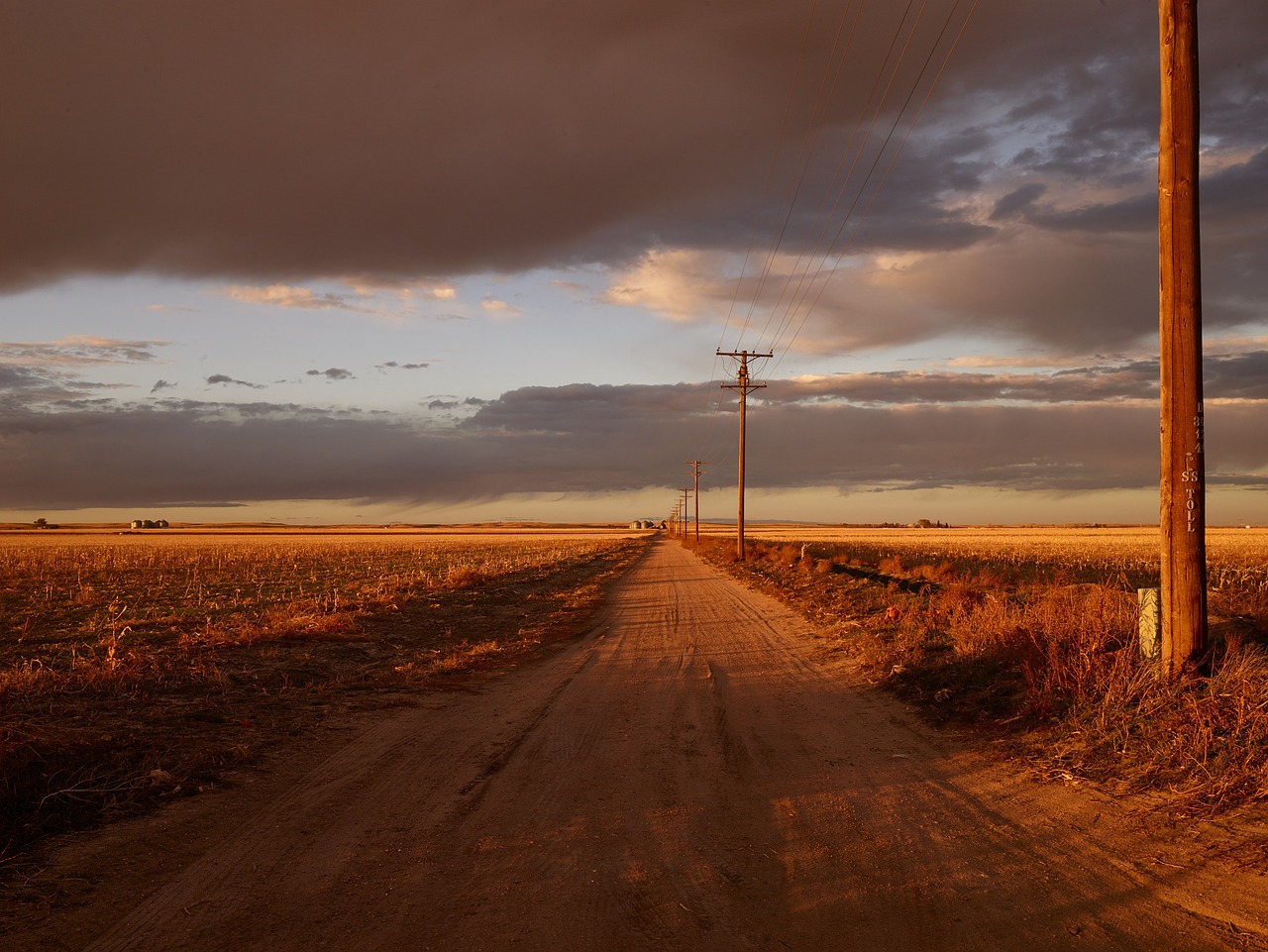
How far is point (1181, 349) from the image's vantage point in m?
7.66

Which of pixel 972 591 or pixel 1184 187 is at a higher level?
pixel 1184 187

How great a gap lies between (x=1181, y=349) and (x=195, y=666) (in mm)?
12723

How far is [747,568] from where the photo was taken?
38.9m

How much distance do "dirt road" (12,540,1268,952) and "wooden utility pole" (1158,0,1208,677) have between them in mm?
2539

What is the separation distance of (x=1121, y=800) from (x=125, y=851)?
7.33 metres

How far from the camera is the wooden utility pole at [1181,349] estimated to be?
299 inches

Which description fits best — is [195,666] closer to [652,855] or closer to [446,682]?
[446,682]

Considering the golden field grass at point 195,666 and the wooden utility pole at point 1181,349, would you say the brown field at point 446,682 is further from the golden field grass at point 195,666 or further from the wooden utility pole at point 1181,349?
the wooden utility pole at point 1181,349

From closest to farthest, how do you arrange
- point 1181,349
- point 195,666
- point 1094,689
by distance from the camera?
point 1181,349
point 1094,689
point 195,666

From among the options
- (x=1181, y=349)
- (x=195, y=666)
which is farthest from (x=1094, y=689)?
(x=195, y=666)

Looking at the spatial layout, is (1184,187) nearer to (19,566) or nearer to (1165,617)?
(1165,617)

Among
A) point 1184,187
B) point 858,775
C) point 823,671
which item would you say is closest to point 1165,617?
point 858,775

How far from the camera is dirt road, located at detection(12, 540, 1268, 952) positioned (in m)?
4.19

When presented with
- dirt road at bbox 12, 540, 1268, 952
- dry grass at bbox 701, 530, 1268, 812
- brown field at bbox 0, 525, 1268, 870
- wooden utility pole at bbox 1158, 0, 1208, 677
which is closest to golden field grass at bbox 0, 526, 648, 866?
brown field at bbox 0, 525, 1268, 870
